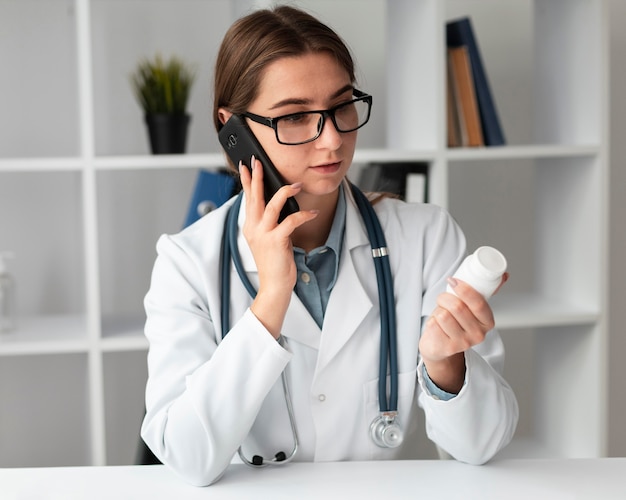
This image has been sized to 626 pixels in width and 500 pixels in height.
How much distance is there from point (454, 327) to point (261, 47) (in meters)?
0.63

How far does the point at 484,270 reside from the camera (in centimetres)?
107

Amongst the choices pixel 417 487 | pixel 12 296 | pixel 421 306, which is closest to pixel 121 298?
pixel 12 296

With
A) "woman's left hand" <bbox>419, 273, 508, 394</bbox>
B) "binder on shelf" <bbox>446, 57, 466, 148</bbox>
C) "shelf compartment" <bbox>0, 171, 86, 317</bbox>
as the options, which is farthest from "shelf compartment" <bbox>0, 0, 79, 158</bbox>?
"woman's left hand" <bbox>419, 273, 508, 394</bbox>

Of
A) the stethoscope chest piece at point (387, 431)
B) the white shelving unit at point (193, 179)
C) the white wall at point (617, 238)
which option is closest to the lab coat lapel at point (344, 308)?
the stethoscope chest piece at point (387, 431)

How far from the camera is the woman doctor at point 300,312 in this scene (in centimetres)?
133

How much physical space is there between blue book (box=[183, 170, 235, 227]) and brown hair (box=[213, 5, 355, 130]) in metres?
0.83

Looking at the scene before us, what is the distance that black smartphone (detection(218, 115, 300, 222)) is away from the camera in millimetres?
1493

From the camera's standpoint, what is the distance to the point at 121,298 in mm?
2760

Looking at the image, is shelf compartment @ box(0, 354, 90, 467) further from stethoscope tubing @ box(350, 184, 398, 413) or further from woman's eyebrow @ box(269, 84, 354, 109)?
woman's eyebrow @ box(269, 84, 354, 109)

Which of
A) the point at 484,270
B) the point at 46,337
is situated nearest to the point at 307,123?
the point at 484,270

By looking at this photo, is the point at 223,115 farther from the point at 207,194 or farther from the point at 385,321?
the point at 207,194

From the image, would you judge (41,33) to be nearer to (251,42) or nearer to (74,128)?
(74,128)

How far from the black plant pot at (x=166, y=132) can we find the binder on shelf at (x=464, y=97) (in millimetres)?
772

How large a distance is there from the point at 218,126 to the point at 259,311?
445mm
